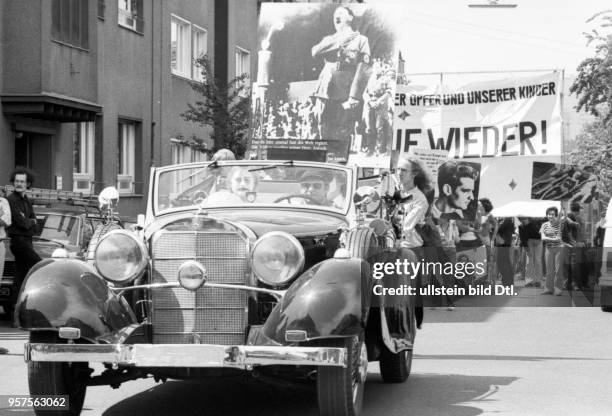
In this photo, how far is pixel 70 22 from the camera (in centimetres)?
2378

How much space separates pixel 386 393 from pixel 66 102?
14.8m

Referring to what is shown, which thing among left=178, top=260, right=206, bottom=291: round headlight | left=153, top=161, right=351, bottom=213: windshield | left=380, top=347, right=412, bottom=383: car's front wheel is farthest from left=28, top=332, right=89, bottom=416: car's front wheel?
left=380, top=347, right=412, bottom=383: car's front wheel

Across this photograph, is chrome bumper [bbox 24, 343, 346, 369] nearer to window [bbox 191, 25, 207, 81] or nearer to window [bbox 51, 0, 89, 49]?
window [bbox 51, 0, 89, 49]

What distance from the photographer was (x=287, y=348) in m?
6.71

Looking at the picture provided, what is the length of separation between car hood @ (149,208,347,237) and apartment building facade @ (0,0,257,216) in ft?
45.2

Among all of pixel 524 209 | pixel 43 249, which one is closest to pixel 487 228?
pixel 524 209

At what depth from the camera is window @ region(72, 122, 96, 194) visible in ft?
82.3

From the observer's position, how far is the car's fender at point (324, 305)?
6922 mm

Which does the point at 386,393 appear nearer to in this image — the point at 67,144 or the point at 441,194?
the point at 441,194

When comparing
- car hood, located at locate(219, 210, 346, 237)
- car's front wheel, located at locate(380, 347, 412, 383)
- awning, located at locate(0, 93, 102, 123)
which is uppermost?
awning, located at locate(0, 93, 102, 123)

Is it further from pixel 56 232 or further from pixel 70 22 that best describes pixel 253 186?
pixel 70 22

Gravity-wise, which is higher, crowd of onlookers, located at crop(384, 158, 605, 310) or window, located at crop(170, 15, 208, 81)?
window, located at crop(170, 15, 208, 81)

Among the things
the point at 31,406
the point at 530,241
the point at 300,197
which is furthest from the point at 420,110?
the point at 31,406

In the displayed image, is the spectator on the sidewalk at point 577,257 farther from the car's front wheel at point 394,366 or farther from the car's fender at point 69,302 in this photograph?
the car's fender at point 69,302
